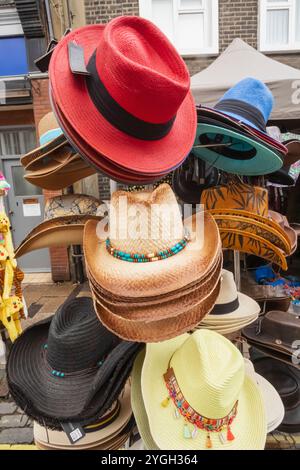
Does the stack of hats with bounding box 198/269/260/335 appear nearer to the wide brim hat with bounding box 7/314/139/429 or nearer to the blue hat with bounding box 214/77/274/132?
the wide brim hat with bounding box 7/314/139/429

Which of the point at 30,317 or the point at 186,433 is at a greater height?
the point at 186,433

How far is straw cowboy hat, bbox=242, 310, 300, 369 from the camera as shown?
6.82 ft

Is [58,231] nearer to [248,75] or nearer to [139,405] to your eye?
[139,405]

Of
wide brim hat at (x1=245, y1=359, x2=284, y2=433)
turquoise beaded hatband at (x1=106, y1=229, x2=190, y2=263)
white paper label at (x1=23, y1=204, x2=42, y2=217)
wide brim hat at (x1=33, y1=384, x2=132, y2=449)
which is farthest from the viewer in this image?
white paper label at (x1=23, y1=204, x2=42, y2=217)

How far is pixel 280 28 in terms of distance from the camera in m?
5.38

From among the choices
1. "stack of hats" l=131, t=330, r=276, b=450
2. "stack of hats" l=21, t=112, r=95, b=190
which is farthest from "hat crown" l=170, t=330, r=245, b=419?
"stack of hats" l=21, t=112, r=95, b=190

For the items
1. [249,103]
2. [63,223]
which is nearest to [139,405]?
[63,223]

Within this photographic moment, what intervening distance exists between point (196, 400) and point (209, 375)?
11 cm

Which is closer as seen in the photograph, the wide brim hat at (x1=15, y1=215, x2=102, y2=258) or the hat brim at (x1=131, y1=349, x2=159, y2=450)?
the hat brim at (x1=131, y1=349, x2=159, y2=450)

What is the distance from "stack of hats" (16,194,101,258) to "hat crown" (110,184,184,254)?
0.26 meters

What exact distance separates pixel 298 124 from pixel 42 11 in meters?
3.93

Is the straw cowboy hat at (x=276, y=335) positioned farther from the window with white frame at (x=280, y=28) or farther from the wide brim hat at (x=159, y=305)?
the window with white frame at (x=280, y=28)

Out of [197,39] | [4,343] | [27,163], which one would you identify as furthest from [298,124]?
[4,343]
